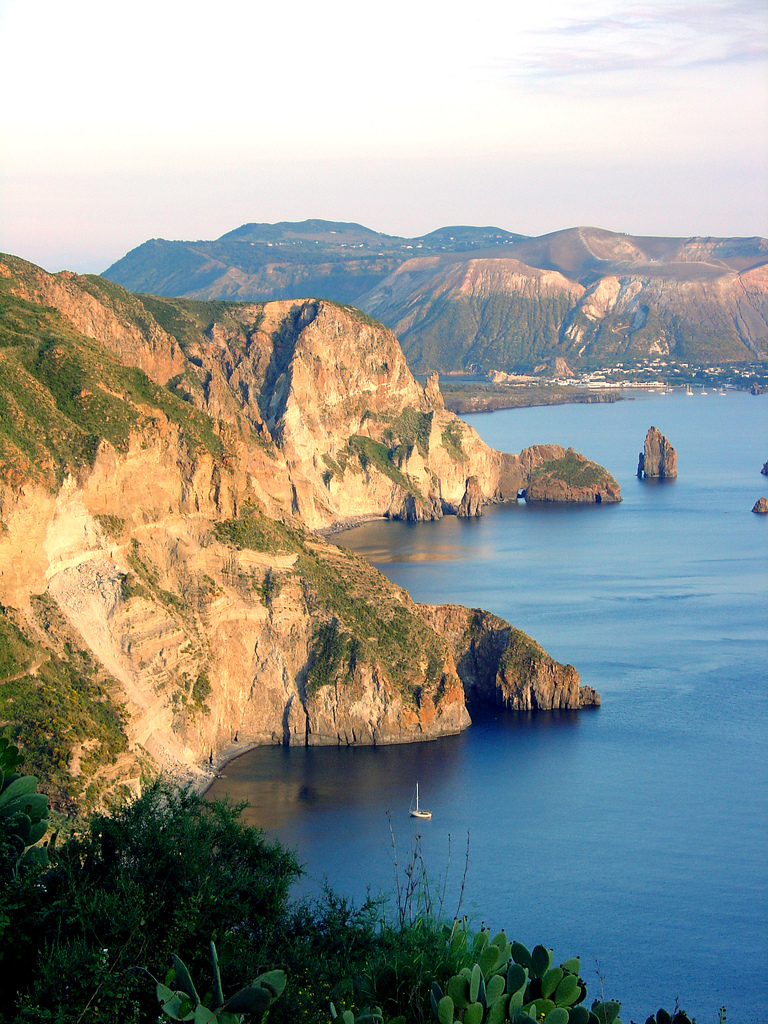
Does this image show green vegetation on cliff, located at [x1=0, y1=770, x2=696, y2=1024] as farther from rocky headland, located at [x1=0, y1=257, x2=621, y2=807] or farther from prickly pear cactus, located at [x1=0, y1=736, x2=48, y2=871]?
rocky headland, located at [x1=0, y1=257, x2=621, y2=807]

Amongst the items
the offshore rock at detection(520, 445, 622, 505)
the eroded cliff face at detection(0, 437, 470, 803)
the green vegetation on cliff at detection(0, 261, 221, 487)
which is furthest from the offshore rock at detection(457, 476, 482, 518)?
the eroded cliff face at detection(0, 437, 470, 803)

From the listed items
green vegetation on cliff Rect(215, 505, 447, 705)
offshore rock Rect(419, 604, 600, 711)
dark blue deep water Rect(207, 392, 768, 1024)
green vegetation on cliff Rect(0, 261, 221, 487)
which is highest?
green vegetation on cliff Rect(0, 261, 221, 487)

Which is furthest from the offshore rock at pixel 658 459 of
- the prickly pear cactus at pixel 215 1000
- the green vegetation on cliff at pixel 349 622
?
the prickly pear cactus at pixel 215 1000

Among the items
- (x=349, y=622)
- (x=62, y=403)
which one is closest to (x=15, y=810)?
(x=62, y=403)

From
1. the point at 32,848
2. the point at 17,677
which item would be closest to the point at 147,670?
the point at 17,677

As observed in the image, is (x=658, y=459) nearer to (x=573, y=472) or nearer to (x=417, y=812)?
(x=573, y=472)

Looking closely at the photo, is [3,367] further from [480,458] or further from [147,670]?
[480,458]
